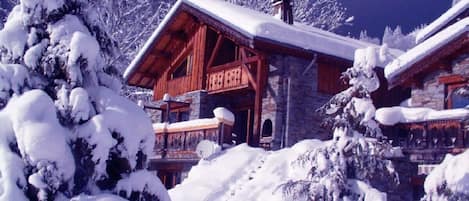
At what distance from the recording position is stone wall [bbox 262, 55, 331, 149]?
18.5 metres

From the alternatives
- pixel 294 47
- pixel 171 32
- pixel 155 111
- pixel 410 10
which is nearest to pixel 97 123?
pixel 294 47

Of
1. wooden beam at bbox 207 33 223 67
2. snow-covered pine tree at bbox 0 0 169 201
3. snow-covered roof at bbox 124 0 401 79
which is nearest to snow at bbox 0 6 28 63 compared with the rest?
snow-covered pine tree at bbox 0 0 169 201

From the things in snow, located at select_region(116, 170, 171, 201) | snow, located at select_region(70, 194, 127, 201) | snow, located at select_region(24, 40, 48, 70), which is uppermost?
snow, located at select_region(24, 40, 48, 70)

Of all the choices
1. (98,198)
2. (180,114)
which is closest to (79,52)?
(98,198)

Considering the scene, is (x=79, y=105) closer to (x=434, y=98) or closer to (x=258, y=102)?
(x=434, y=98)

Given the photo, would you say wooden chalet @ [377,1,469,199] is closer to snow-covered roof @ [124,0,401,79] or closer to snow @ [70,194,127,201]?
snow-covered roof @ [124,0,401,79]

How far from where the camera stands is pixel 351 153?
8.41 m

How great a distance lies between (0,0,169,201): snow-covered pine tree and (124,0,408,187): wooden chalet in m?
10.1

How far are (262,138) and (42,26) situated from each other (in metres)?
12.3

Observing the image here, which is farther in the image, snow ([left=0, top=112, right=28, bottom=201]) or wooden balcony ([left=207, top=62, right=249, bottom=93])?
wooden balcony ([left=207, top=62, right=249, bottom=93])

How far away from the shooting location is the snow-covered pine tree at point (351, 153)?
8.24m

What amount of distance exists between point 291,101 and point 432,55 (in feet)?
16.3

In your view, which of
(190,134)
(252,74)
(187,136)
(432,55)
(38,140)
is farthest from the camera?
(252,74)

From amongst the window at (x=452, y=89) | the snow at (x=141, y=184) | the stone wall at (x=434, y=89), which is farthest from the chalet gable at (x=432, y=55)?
the snow at (x=141, y=184)
